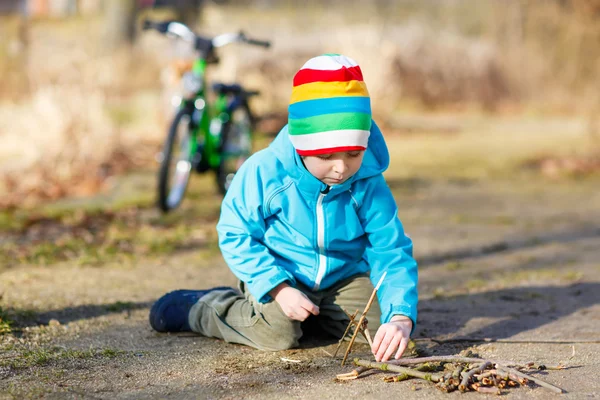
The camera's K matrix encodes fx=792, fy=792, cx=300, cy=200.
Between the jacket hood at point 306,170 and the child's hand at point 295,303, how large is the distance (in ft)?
1.17

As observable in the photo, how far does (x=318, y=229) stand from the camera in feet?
9.16

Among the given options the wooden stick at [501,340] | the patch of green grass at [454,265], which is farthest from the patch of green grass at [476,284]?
the wooden stick at [501,340]

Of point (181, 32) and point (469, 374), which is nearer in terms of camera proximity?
point (469, 374)

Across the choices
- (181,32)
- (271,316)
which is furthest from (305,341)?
(181,32)

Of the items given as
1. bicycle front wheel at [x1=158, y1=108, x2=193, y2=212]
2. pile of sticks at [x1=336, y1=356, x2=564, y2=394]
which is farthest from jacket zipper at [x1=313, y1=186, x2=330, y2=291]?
bicycle front wheel at [x1=158, y1=108, x2=193, y2=212]

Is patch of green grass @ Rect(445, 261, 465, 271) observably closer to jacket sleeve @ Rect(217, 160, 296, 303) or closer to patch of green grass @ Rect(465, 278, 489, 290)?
patch of green grass @ Rect(465, 278, 489, 290)

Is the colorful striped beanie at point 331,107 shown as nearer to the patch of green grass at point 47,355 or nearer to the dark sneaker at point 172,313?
the dark sneaker at point 172,313

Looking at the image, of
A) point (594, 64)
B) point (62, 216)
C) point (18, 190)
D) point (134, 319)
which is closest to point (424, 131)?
point (594, 64)

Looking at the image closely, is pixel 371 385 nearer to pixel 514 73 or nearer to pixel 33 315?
pixel 33 315

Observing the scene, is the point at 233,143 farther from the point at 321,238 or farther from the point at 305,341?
the point at 321,238

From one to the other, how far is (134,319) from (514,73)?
14.1 metres

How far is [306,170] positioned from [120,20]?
12668 millimetres

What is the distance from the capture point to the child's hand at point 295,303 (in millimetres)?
2666

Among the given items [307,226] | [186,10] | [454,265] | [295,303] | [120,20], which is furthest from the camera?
[120,20]
